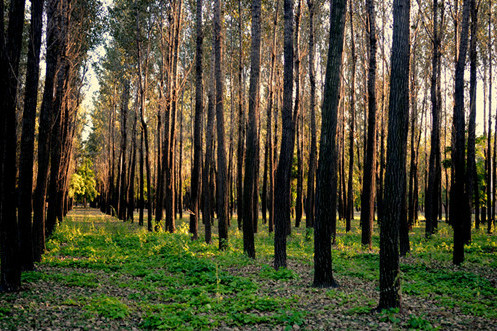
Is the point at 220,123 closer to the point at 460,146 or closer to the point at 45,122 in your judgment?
the point at 45,122

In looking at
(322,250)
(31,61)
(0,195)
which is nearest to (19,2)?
(31,61)

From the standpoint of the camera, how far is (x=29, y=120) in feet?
25.1

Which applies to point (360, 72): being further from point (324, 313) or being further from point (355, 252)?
point (324, 313)

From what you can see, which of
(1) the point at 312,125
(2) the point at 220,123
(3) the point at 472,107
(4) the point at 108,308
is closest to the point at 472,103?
(3) the point at 472,107

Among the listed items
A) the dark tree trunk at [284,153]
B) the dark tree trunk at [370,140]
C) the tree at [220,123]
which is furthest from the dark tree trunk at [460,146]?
the tree at [220,123]

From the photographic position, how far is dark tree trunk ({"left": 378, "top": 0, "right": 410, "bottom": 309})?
648 cm

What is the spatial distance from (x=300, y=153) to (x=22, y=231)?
1775 centimetres

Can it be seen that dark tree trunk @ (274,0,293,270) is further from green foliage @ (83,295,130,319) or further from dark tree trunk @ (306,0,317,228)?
dark tree trunk @ (306,0,317,228)

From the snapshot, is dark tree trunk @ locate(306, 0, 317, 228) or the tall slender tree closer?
the tall slender tree

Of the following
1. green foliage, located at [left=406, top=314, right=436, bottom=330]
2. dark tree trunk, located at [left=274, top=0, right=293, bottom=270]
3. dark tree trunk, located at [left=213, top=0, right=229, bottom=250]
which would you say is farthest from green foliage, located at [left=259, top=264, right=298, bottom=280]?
dark tree trunk, located at [left=213, top=0, right=229, bottom=250]

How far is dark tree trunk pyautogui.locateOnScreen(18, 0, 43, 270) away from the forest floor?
135cm

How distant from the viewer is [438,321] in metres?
6.16

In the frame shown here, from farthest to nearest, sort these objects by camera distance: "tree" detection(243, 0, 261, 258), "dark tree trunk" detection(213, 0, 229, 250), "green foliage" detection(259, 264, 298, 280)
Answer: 1. "dark tree trunk" detection(213, 0, 229, 250)
2. "tree" detection(243, 0, 261, 258)
3. "green foliage" detection(259, 264, 298, 280)

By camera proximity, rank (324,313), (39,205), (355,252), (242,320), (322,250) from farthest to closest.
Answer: (355,252) < (39,205) < (322,250) < (324,313) < (242,320)
